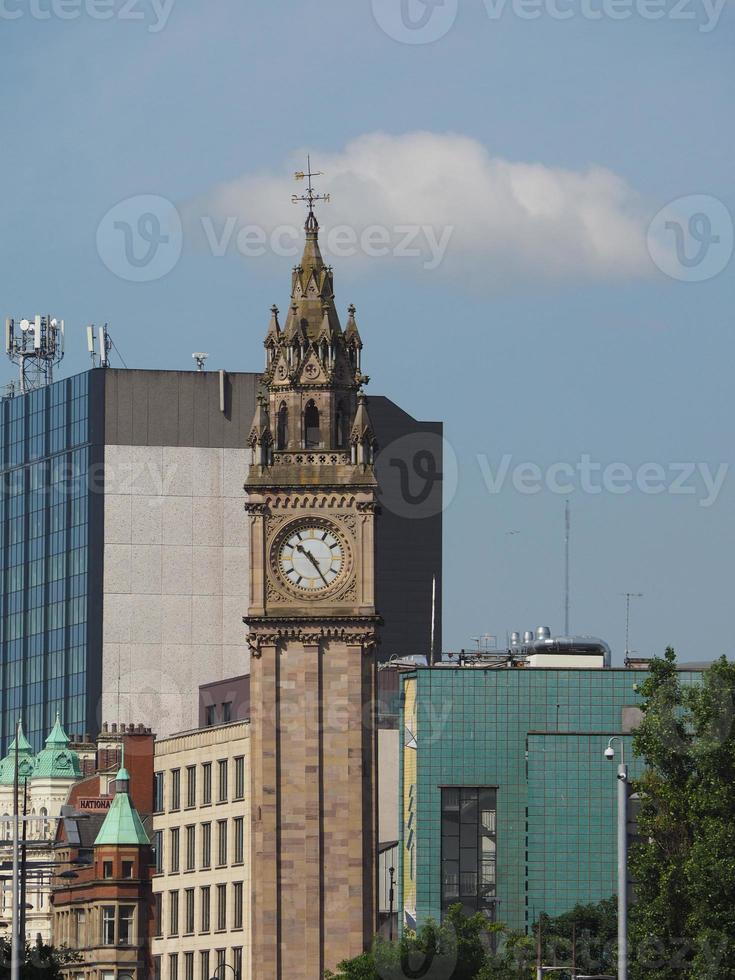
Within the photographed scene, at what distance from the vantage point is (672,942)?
120 m

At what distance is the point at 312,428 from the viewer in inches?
6752

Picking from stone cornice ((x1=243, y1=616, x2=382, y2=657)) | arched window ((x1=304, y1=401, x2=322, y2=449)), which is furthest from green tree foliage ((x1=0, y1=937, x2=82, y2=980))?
arched window ((x1=304, y1=401, x2=322, y2=449))

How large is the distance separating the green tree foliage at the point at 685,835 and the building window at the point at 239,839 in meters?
75.3

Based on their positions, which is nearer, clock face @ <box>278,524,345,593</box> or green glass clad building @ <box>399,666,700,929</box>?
clock face @ <box>278,524,345,593</box>

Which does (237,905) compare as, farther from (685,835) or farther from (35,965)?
(685,835)

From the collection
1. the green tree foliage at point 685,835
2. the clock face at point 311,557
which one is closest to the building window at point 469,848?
the clock face at point 311,557

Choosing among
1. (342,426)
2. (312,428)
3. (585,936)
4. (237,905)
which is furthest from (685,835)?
(237,905)

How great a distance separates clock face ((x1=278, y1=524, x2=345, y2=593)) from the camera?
551 feet

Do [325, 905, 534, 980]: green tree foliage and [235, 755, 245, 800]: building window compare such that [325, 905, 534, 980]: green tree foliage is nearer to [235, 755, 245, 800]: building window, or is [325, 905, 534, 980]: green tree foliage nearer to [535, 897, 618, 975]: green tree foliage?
[535, 897, 618, 975]: green tree foliage

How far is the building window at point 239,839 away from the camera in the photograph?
19862 centimetres

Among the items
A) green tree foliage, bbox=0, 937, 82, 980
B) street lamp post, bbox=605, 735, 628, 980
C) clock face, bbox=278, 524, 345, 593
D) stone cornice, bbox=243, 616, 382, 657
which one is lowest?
green tree foliage, bbox=0, 937, 82, 980

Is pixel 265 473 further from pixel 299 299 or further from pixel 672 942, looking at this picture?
pixel 672 942

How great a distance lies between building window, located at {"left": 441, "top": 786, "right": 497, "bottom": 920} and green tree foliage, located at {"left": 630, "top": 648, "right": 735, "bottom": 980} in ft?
189

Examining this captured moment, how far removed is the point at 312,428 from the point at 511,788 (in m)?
25.1
